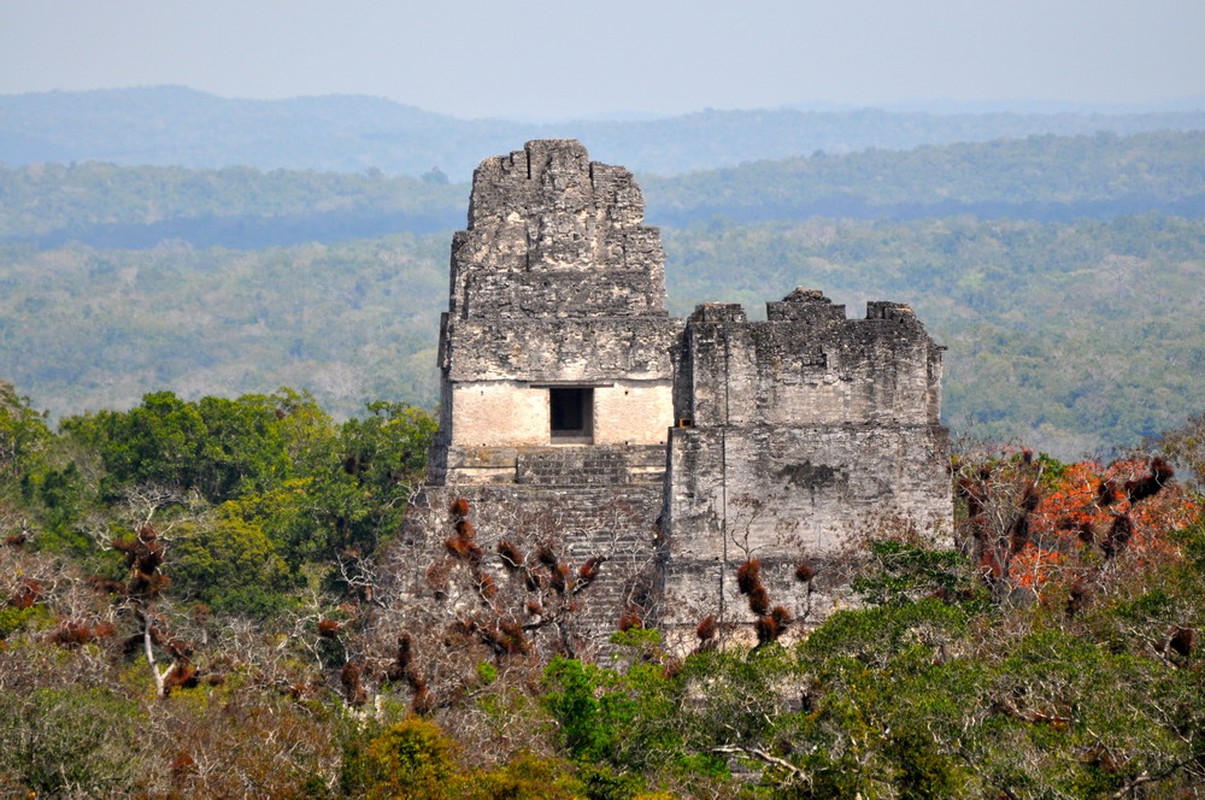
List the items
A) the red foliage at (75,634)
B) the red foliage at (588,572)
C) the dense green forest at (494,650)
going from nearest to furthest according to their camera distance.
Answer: the dense green forest at (494,650), the red foliage at (588,572), the red foliage at (75,634)

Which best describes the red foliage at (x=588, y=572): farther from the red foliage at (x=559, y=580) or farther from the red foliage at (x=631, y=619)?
the red foliage at (x=631, y=619)

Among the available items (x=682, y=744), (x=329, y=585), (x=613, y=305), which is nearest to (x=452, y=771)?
(x=682, y=744)

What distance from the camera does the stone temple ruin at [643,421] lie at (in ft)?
64.8

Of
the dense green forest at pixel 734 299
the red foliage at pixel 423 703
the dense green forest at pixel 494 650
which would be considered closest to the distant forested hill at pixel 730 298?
the dense green forest at pixel 734 299

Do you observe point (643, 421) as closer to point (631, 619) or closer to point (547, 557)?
point (547, 557)

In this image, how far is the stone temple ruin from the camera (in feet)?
64.8

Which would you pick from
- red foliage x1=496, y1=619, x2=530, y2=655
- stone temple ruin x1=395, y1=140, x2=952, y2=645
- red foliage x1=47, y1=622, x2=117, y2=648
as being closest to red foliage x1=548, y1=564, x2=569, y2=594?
stone temple ruin x1=395, y1=140, x2=952, y2=645

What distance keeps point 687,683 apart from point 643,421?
7708 millimetres

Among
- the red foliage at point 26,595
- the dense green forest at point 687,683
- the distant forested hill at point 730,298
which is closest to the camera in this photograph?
the dense green forest at point 687,683

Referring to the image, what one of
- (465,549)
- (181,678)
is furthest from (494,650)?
(181,678)

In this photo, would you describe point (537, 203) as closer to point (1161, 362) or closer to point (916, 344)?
point (916, 344)

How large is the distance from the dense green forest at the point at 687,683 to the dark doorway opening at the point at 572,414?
2.72 meters

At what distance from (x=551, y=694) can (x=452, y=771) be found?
190 cm

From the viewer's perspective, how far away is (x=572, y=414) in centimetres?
2495
